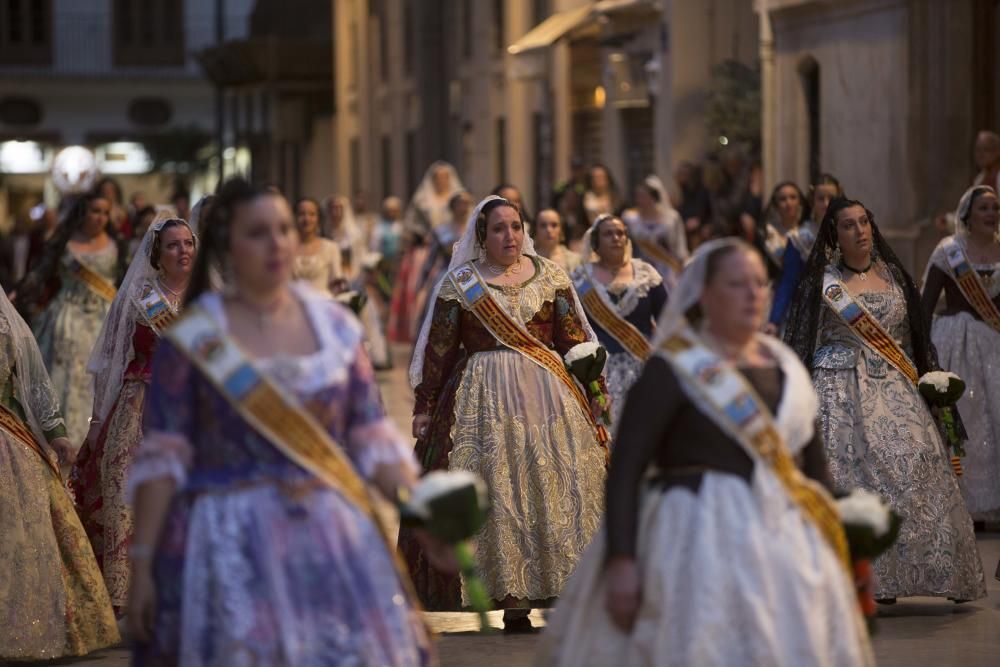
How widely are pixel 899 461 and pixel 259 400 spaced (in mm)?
4456

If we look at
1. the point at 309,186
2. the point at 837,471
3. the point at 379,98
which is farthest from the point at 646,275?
the point at 309,186

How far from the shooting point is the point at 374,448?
5.89 meters

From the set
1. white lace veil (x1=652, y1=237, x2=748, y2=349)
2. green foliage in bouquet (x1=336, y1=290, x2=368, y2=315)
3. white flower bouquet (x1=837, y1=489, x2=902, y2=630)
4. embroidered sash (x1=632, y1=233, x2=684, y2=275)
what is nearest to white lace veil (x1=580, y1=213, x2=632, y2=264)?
green foliage in bouquet (x1=336, y1=290, x2=368, y2=315)

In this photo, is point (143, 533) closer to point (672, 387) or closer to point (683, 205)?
point (672, 387)

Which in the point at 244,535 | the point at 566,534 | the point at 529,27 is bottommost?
the point at 566,534

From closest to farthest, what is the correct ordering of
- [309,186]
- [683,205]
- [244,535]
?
[244,535], [683,205], [309,186]

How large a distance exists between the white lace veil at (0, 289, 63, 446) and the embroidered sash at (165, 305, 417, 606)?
9.40 feet

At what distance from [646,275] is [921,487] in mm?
2981

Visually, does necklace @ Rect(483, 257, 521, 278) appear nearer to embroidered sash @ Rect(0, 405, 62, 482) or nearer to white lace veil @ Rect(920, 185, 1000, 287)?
embroidered sash @ Rect(0, 405, 62, 482)

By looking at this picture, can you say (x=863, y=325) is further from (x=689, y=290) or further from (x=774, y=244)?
(x=774, y=244)

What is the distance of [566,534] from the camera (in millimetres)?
9398

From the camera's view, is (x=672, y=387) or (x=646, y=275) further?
(x=646, y=275)

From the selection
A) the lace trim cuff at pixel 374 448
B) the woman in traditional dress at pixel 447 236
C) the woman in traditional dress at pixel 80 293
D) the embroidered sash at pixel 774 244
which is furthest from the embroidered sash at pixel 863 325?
the woman in traditional dress at pixel 447 236

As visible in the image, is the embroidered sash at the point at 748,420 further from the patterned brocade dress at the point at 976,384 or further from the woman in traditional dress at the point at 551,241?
the woman in traditional dress at the point at 551,241
